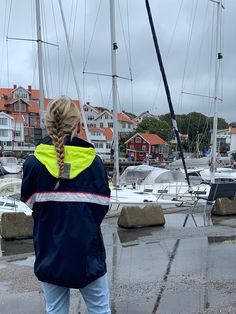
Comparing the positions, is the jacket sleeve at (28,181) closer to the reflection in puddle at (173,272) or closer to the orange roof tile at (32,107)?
the reflection in puddle at (173,272)

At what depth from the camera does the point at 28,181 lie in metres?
2.64

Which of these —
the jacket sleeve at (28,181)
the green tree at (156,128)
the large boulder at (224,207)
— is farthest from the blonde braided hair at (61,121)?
the green tree at (156,128)

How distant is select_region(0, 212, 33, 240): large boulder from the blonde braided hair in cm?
669

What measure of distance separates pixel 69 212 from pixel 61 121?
533 millimetres

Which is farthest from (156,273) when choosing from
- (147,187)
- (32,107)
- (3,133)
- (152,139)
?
(32,107)

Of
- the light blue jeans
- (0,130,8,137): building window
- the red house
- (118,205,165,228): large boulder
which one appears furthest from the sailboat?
the red house

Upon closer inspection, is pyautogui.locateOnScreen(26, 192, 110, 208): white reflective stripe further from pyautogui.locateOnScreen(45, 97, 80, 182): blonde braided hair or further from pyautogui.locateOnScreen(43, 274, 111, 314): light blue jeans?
pyautogui.locateOnScreen(43, 274, 111, 314): light blue jeans

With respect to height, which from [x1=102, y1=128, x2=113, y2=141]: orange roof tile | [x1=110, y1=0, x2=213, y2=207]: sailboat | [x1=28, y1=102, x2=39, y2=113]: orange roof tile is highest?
[x1=28, y1=102, x2=39, y2=113]: orange roof tile

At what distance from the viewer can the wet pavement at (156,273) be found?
456 cm

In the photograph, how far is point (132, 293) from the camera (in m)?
4.95

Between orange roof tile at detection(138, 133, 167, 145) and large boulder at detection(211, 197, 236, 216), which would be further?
orange roof tile at detection(138, 133, 167, 145)

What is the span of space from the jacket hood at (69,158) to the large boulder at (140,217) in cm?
741

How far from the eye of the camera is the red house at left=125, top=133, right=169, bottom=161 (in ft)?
325

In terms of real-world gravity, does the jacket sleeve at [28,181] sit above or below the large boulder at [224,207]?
above
